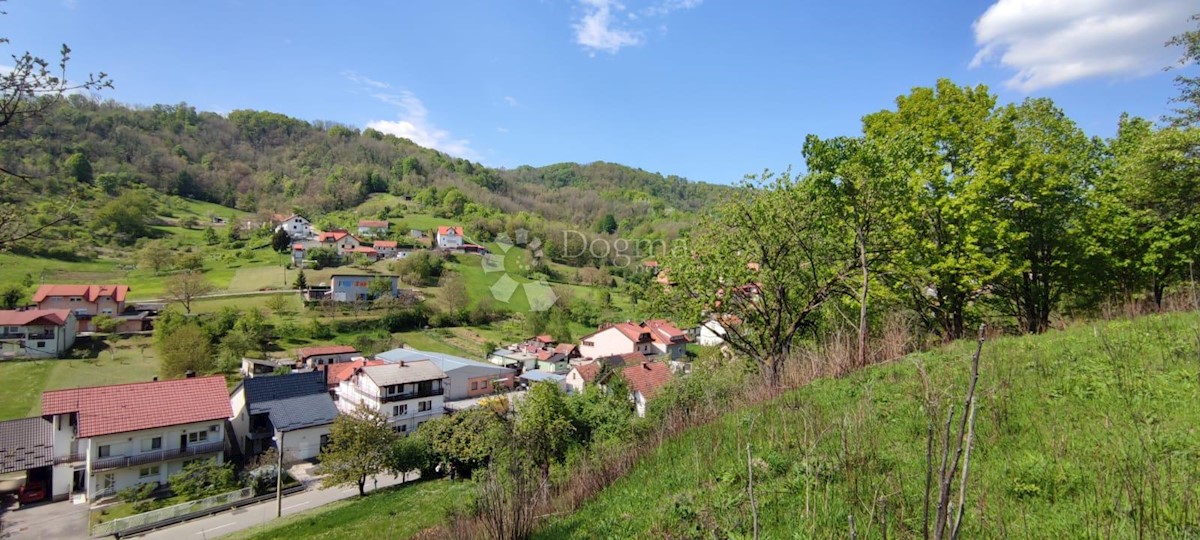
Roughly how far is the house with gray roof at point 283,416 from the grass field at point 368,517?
24.0 ft

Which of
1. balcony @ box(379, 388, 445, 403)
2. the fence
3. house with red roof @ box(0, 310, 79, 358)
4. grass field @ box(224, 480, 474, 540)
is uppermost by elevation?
house with red roof @ box(0, 310, 79, 358)

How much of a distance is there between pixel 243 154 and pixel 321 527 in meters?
125

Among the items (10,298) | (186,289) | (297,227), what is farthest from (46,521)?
(297,227)

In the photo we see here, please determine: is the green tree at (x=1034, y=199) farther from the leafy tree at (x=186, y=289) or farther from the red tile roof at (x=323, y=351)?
the leafy tree at (x=186, y=289)

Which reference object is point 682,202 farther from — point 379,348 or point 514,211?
point 379,348

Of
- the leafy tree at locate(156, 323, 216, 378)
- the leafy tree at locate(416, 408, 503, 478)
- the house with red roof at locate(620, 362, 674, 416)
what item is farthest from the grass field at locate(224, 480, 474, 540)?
the leafy tree at locate(156, 323, 216, 378)

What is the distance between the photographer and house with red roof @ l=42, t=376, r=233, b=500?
790 inches

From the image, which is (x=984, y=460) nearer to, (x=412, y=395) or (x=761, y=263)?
(x=761, y=263)

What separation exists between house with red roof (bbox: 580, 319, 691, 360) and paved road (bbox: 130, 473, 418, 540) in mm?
24970

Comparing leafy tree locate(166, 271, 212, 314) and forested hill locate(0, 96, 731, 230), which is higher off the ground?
forested hill locate(0, 96, 731, 230)

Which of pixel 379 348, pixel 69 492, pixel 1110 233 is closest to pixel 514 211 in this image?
pixel 379 348

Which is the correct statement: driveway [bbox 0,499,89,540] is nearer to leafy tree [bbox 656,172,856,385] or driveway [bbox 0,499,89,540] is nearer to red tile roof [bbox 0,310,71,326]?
red tile roof [bbox 0,310,71,326]

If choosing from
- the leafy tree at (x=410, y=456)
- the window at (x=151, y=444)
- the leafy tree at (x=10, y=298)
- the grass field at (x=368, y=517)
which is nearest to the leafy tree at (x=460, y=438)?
the leafy tree at (x=410, y=456)

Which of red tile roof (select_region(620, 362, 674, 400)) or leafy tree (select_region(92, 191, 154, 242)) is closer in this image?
red tile roof (select_region(620, 362, 674, 400))
